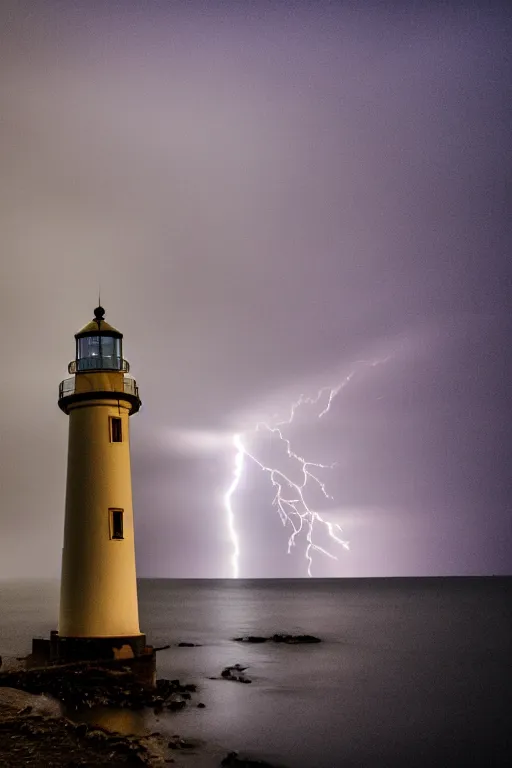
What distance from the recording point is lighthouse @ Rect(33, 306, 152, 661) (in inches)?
717

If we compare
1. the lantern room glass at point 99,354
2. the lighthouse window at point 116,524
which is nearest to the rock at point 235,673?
the lighthouse window at point 116,524

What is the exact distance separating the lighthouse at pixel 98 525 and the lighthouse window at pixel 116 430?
2 cm

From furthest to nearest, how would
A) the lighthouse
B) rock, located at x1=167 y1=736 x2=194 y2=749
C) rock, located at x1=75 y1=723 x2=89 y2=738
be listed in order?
1. the lighthouse
2. rock, located at x1=167 y1=736 x2=194 y2=749
3. rock, located at x1=75 y1=723 x2=89 y2=738

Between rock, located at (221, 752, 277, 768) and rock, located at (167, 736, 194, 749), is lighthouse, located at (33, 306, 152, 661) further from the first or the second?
rock, located at (221, 752, 277, 768)

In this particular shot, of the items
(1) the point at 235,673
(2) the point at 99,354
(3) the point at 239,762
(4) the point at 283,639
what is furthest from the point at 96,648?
(4) the point at 283,639

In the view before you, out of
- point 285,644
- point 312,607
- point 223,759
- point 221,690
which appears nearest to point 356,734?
point 223,759

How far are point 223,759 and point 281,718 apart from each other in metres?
5.90

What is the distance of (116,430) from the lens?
18.7 m

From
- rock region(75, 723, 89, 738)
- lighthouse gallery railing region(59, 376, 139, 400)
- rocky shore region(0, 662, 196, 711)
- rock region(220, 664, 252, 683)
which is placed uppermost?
lighthouse gallery railing region(59, 376, 139, 400)

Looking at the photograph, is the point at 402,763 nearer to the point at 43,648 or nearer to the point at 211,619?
the point at 43,648

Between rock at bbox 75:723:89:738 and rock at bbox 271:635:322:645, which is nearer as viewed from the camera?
A: rock at bbox 75:723:89:738

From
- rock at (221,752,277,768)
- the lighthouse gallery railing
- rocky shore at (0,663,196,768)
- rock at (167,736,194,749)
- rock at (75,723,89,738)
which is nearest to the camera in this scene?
rocky shore at (0,663,196,768)

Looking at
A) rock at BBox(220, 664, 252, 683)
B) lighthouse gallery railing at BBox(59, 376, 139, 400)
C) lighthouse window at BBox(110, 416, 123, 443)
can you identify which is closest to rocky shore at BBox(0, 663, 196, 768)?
lighthouse window at BBox(110, 416, 123, 443)

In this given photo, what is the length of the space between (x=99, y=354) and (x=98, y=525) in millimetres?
4027
